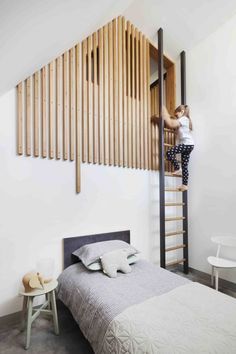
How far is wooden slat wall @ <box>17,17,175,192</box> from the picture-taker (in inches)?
89.3

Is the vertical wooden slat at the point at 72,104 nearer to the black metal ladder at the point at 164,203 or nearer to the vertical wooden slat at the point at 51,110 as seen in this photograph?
the vertical wooden slat at the point at 51,110

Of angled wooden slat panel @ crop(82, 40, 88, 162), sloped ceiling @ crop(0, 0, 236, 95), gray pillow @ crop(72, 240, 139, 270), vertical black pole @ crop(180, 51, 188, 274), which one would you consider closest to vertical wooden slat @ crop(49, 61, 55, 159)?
sloped ceiling @ crop(0, 0, 236, 95)

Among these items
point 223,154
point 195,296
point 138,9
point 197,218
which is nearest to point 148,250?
point 197,218

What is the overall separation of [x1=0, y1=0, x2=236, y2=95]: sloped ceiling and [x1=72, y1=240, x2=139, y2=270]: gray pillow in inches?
71.7

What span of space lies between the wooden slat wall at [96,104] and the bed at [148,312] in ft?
3.67

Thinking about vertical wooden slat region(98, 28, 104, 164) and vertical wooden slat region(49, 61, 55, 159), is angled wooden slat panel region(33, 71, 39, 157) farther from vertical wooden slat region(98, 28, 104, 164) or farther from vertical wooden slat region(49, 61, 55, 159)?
vertical wooden slat region(98, 28, 104, 164)

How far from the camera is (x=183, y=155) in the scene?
3197 millimetres

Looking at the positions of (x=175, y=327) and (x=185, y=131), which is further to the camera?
(x=185, y=131)

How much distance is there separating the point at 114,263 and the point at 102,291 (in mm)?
395

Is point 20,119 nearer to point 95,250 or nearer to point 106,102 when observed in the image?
point 106,102

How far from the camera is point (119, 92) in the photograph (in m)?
2.93

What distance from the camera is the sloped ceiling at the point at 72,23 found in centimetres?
102

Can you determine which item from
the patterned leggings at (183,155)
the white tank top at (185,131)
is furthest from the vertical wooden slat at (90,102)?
the white tank top at (185,131)

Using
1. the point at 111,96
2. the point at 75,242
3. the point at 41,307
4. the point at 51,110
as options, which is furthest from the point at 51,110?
the point at 41,307
